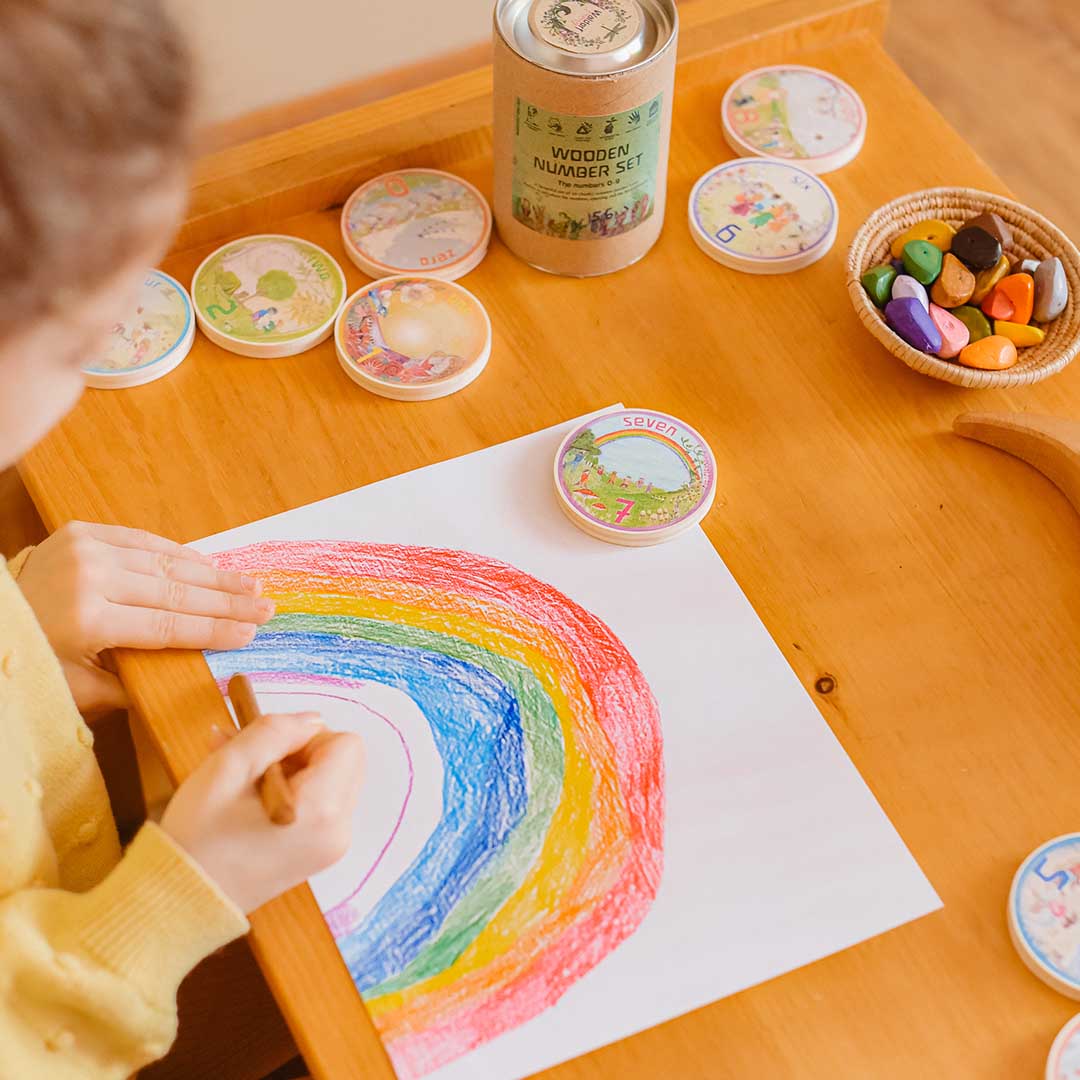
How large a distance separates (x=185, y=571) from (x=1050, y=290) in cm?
57

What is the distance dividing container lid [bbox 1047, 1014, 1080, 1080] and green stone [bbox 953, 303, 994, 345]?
1.39ft

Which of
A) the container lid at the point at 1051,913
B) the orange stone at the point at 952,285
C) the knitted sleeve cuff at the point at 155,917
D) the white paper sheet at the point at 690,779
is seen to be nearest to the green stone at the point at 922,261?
the orange stone at the point at 952,285

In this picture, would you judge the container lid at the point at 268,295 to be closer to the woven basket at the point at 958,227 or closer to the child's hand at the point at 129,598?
the child's hand at the point at 129,598

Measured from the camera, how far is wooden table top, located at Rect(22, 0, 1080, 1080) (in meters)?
0.64

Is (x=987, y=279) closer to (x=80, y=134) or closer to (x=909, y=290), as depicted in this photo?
(x=909, y=290)

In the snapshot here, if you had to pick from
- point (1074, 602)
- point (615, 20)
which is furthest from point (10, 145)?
point (1074, 602)

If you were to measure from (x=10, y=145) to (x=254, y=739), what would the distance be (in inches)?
12.6

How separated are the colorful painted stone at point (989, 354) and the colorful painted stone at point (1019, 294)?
1.0 inches

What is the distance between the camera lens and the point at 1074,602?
78 centimetres

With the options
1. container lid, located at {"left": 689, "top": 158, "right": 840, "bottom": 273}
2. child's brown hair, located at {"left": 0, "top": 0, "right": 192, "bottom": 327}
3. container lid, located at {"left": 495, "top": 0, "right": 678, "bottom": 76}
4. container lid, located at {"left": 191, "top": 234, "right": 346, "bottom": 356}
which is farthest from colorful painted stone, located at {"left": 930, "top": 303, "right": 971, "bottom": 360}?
child's brown hair, located at {"left": 0, "top": 0, "right": 192, "bottom": 327}

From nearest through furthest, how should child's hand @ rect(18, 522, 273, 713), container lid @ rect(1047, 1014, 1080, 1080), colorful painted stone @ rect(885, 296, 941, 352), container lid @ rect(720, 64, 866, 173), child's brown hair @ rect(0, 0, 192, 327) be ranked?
1. child's brown hair @ rect(0, 0, 192, 327)
2. container lid @ rect(1047, 1014, 1080, 1080)
3. child's hand @ rect(18, 522, 273, 713)
4. colorful painted stone @ rect(885, 296, 941, 352)
5. container lid @ rect(720, 64, 866, 173)

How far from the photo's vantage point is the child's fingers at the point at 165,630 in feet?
2.42

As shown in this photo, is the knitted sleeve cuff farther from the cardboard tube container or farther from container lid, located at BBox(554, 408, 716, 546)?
the cardboard tube container

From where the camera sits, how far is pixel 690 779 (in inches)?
27.7
